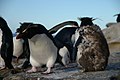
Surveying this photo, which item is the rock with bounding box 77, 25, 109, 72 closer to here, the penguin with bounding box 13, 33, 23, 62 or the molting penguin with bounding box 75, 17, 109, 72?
the molting penguin with bounding box 75, 17, 109, 72

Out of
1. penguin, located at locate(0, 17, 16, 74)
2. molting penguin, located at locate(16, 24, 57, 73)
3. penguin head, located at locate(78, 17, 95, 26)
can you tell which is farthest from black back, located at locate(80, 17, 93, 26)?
molting penguin, located at locate(16, 24, 57, 73)

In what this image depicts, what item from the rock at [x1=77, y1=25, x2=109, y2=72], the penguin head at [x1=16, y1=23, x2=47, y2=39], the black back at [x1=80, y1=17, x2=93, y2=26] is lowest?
the rock at [x1=77, y1=25, x2=109, y2=72]

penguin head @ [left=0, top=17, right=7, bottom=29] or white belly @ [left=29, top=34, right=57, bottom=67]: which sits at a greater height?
penguin head @ [left=0, top=17, right=7, bottom=29]

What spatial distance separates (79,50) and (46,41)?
20.3 inches

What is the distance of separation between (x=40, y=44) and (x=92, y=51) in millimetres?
757

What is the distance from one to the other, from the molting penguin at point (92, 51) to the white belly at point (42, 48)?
41 centimetres

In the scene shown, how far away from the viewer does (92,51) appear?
4.74 metres

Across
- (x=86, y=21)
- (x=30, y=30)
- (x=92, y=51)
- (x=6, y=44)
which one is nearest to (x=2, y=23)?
(x=6, y=44)

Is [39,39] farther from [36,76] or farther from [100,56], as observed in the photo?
[100,56]

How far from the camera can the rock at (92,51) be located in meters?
4.71

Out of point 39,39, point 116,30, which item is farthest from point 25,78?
point 116,30

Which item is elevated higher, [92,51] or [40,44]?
[40,44]

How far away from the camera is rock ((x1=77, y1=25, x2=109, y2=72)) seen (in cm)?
471

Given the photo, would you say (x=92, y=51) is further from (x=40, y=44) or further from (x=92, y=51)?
(x=40, y=44)
